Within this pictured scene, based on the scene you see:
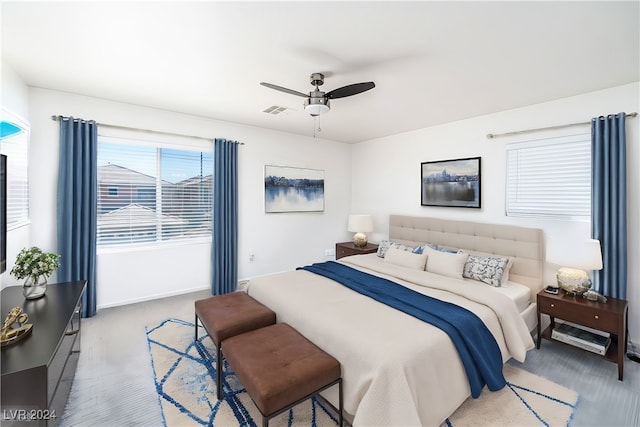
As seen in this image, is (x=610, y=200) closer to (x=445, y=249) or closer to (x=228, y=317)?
(x=445, y=249)

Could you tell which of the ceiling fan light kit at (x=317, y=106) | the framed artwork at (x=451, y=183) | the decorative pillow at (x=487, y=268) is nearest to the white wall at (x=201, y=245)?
the framed artwork at (x=451, y=183)

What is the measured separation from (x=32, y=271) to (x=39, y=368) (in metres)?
1.26

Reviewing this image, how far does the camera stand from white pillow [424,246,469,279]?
323cm

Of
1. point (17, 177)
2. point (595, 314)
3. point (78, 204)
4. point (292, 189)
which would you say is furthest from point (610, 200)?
point (17, 177)

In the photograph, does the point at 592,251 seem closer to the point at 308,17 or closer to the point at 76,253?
the point at 308,17

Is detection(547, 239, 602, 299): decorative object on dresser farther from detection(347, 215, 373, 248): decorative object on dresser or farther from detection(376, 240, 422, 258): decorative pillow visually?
detection(347, 215, 373, 248): decorative object on dresser

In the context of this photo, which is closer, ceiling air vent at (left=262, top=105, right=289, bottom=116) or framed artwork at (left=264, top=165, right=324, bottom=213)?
ceiling air vent at (left=262, top=105, right=289, bottom=116)

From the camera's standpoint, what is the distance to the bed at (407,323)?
5.33 feet

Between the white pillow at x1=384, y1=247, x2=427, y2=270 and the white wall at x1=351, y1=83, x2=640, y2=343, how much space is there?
3.21 feet

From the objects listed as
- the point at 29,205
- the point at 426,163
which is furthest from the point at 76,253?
the point at 426,163

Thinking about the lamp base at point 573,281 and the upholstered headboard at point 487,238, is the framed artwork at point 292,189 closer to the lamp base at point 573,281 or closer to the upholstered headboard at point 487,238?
the upholstered headboard at point 487,238

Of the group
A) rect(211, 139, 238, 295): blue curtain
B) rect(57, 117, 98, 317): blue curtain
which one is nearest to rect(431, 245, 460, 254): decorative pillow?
rect(211, 139, 238, 295): blue curtain

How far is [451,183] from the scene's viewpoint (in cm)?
405

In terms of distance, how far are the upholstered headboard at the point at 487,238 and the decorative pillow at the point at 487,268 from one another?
0.72 feet
